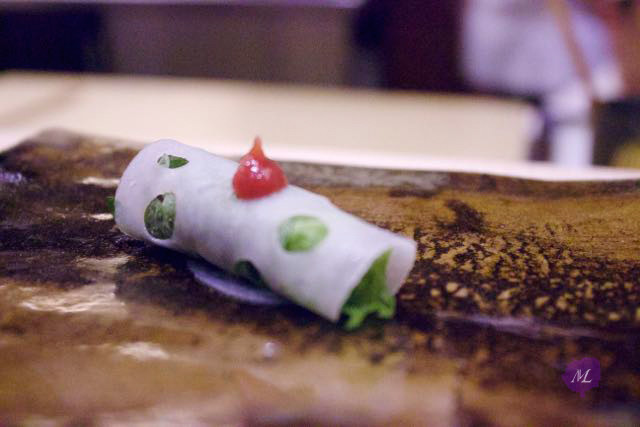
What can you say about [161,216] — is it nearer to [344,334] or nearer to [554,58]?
[344,334]

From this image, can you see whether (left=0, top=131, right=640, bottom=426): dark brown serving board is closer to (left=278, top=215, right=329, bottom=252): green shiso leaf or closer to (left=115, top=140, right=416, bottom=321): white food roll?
(left=115, top=140, right=416, bottom=321): white food roll

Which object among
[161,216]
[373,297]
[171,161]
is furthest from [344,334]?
[171,161]

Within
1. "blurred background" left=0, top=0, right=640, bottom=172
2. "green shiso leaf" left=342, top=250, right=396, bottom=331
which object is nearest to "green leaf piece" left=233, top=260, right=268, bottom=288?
"green shiso leaf" left=342, top=250, right=396, bottom=331

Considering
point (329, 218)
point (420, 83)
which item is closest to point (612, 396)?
point (329, 218)

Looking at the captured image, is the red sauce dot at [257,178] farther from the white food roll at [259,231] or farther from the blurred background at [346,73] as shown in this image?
the blurred background at [346,73]

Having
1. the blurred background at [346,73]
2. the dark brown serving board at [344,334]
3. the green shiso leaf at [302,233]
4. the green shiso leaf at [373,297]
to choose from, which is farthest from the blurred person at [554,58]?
the green shiso leaf at [302,233]

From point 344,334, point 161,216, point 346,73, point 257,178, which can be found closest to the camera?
point 344,334
